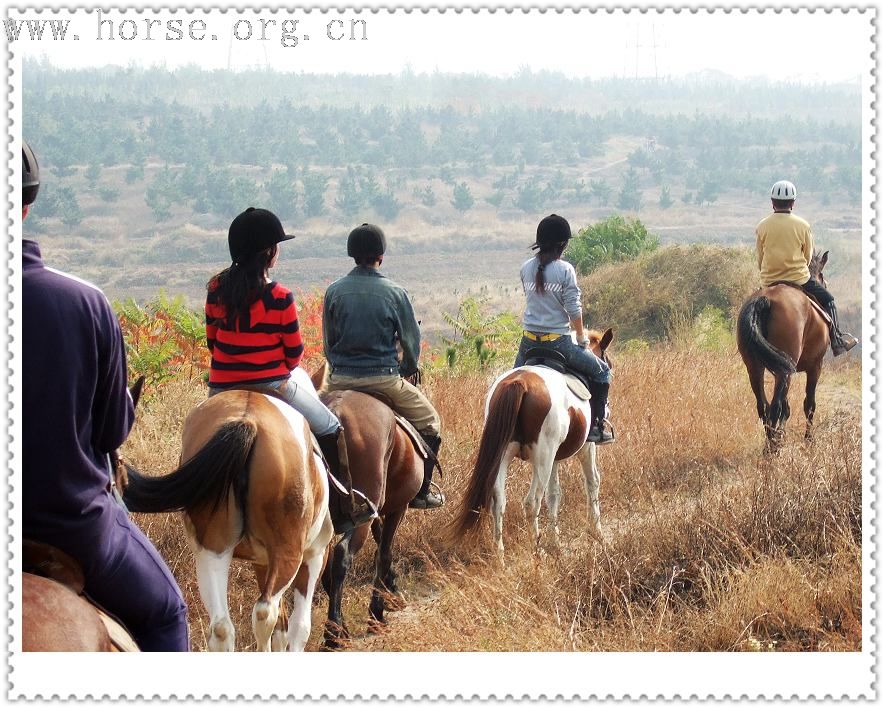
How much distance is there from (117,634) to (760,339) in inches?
339

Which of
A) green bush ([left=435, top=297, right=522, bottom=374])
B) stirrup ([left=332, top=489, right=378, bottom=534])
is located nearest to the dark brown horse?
stirrup ([left=332, top=489, right=378, bottom=534])

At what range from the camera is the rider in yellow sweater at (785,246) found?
10805 mm

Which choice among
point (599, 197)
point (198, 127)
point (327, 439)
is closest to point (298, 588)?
point (327, 439)

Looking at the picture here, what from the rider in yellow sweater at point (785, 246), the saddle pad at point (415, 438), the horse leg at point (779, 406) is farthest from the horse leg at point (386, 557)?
the rider in yellow sweater at point (785, 246)

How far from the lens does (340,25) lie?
4.91 m

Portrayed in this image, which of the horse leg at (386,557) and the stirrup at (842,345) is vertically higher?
the stirrup at (842,345)

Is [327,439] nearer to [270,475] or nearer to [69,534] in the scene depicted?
[270,475]

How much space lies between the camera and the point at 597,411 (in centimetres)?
864

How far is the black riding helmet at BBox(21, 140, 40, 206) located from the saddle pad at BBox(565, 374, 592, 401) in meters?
5.40

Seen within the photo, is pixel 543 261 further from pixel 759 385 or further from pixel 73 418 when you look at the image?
pixel 73 418

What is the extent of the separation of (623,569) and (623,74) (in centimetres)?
11439

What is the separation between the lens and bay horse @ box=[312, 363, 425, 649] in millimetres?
6477

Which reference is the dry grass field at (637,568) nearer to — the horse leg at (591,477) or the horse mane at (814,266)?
the horse leg at (591,477)

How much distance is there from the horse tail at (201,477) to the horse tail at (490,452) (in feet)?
9.81
